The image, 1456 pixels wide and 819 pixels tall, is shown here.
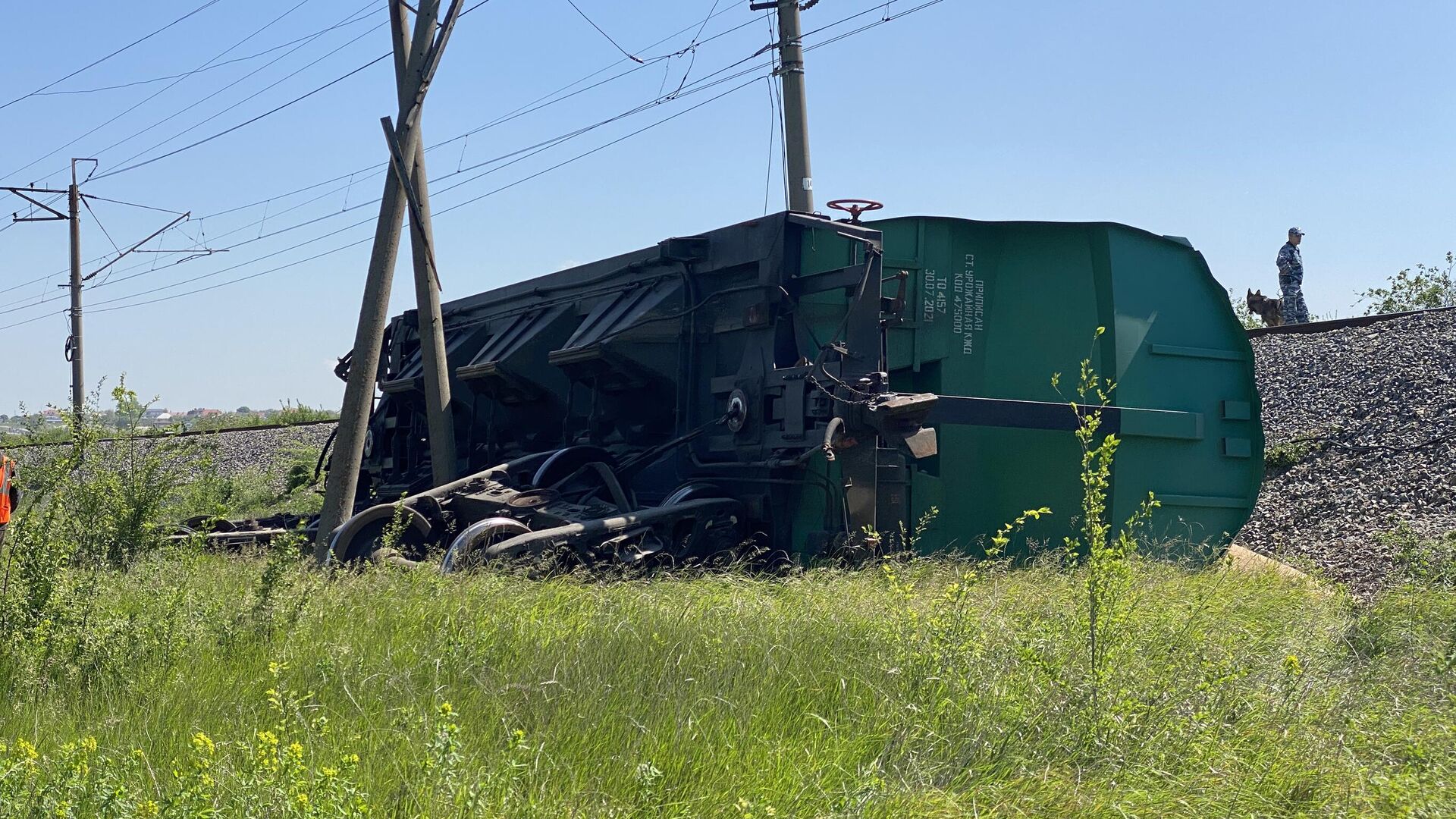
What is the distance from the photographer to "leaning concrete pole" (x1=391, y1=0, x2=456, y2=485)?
10250 mm

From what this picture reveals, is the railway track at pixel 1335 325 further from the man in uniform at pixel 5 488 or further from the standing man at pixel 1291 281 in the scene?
the man in uniform at pixel 5 488

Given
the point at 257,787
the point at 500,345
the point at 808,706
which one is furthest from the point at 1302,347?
the point at 257,787

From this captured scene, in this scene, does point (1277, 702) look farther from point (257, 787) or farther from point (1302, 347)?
point (1302, 347)

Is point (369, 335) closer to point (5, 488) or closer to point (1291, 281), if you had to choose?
point (5, 488)

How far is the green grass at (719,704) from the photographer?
346cm

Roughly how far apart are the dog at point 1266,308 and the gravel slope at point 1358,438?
497 centimetres

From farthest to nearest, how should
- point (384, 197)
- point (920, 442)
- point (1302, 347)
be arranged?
point (1302, 347), point (384, 197), point (920, 442)

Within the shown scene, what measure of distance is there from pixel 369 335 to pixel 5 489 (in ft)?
8.94

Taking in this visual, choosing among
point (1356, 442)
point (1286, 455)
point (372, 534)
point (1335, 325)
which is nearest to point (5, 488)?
point (372, 534)

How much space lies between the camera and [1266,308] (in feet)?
66.0

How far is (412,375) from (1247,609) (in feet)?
27.6

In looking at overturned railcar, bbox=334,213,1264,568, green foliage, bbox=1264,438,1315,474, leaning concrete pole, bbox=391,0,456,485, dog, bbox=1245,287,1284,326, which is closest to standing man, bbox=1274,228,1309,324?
dog, bbox=1245,287,1284,326

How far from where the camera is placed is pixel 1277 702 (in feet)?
14.6

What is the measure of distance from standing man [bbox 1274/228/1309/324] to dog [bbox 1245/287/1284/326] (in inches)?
30.2
